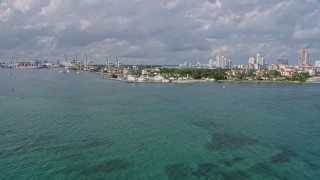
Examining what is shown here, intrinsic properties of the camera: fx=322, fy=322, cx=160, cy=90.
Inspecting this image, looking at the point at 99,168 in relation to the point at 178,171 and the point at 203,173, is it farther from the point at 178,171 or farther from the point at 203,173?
the point at 203,173

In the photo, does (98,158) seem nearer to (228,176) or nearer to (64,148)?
(64,148)

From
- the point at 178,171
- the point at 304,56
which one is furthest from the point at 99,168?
the point at 304,56

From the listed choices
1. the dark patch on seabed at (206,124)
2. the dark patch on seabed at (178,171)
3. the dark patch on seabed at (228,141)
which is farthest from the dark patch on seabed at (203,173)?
the dark patch on seabed at (206,124)

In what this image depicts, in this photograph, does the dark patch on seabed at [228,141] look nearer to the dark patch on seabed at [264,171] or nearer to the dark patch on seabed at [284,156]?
the dark patch on seabed at [284,156]

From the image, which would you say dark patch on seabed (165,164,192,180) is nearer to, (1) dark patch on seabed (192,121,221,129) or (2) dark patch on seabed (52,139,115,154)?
(2) dark patch on seabed (52,139,115,154)

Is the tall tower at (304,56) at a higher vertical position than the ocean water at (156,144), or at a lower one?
higher

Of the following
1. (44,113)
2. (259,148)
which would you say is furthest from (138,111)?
(259,148)
